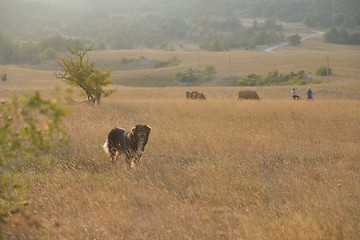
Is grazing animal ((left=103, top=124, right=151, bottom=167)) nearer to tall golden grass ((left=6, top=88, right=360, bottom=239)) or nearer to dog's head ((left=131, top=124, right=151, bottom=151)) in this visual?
dog's head ((left=131, top=124, right=151, bottom=151))

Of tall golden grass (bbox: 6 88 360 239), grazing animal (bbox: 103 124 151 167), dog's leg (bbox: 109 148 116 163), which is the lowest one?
tall golden grass (bbox: 6 88 360 239)

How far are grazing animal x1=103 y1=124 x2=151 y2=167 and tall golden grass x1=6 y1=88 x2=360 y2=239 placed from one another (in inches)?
9.4

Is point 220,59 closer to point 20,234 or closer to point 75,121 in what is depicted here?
point 75,121

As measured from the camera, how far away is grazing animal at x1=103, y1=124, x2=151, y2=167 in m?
8.46

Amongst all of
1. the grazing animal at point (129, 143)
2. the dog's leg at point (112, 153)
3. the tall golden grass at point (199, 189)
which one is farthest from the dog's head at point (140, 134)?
the dog's leg at point (112, 153)

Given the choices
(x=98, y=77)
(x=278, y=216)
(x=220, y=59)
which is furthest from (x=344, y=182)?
(x=220, y=59)

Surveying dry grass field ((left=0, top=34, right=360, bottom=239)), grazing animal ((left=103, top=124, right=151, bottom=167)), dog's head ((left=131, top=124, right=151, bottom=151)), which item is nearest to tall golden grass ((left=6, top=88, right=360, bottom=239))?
dry grass field ((left=0, top=34, right=360, bottom=239))

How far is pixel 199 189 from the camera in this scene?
6879 millimetres

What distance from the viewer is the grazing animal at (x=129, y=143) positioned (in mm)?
8462

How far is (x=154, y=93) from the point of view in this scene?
40.3m

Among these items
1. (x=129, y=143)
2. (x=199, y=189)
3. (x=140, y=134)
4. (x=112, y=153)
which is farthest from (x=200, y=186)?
(x=112, y=153)

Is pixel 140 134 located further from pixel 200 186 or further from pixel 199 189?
pixel 199 189

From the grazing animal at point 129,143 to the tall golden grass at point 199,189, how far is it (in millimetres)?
238

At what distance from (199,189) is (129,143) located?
2.44 metres
